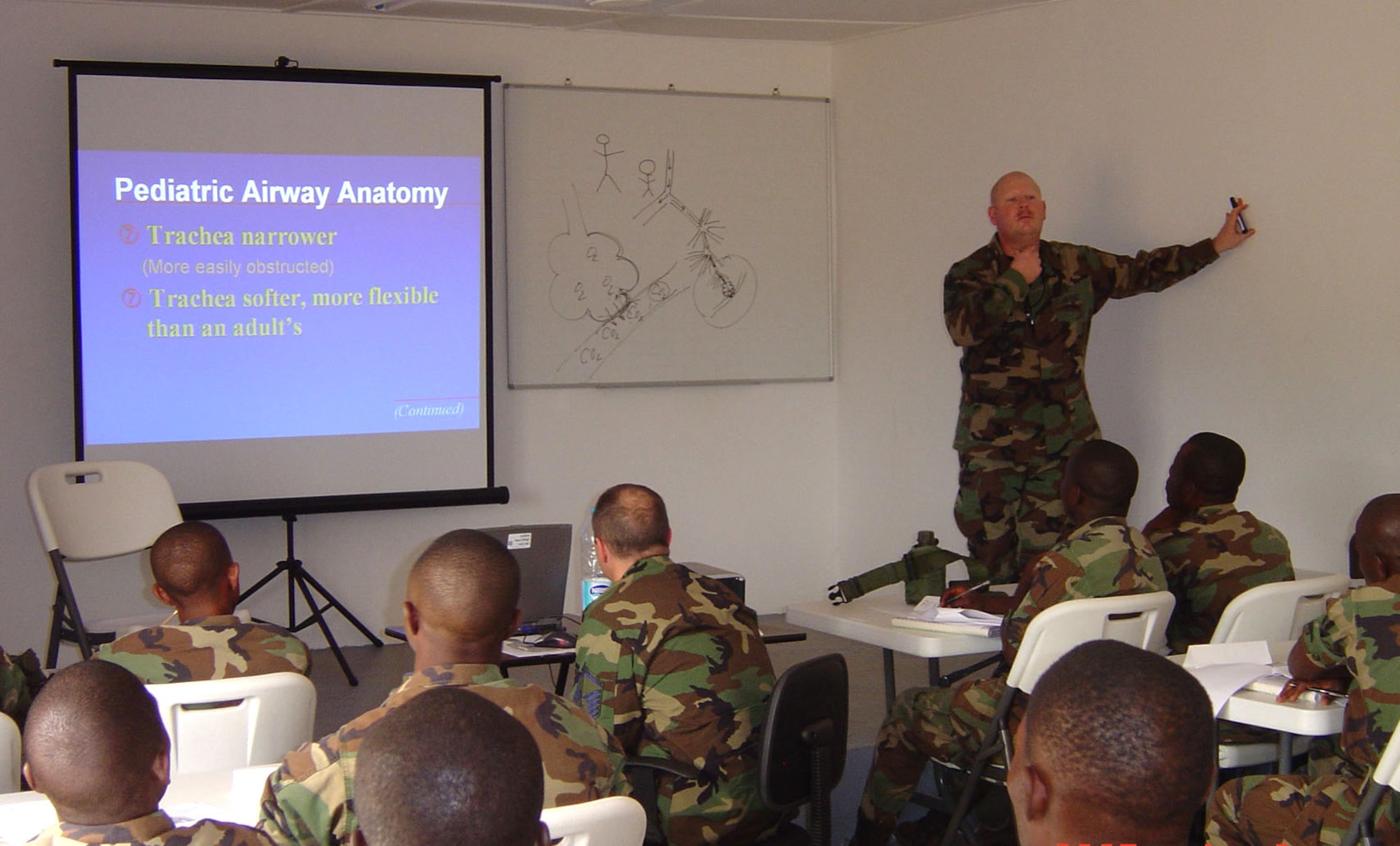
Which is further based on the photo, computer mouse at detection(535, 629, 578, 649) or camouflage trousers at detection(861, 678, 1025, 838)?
computer mouse at detection(535, 629, 578, 649)

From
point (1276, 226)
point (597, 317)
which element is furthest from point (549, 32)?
point (1276, 226)

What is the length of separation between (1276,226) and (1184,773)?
12.2 feet

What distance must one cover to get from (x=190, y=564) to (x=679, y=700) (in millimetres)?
1189

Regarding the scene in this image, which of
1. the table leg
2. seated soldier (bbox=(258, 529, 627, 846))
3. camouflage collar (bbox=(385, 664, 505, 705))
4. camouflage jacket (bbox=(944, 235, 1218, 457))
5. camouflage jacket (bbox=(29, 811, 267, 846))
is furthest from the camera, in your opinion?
camouflage jacket (bbox=(944, 235, 1218, 457))

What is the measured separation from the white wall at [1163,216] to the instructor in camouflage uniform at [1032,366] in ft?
0.86

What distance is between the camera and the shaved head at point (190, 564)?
9.81ft

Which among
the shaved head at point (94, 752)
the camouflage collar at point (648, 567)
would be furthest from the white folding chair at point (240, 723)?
the shaved head at point (94, 752)

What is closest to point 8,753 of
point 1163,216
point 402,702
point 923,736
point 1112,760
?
point 402,702

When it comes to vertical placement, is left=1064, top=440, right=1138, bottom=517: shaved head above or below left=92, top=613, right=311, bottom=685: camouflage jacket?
above

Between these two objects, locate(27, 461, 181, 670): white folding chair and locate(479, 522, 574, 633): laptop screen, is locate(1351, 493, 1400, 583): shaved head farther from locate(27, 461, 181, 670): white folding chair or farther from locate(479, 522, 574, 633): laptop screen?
locate(27, 461, 181, 670): white folding chair

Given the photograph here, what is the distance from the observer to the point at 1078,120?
527 centimetres

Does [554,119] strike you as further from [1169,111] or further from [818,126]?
[1169,111]

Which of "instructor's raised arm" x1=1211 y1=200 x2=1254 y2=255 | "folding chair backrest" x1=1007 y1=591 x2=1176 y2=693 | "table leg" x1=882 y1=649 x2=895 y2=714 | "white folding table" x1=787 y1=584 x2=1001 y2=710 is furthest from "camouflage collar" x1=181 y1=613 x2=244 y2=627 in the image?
"instructor's raised arm" x1=1211 y1=200 x2=1254 y2=255

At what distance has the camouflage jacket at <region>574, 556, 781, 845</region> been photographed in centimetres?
263
